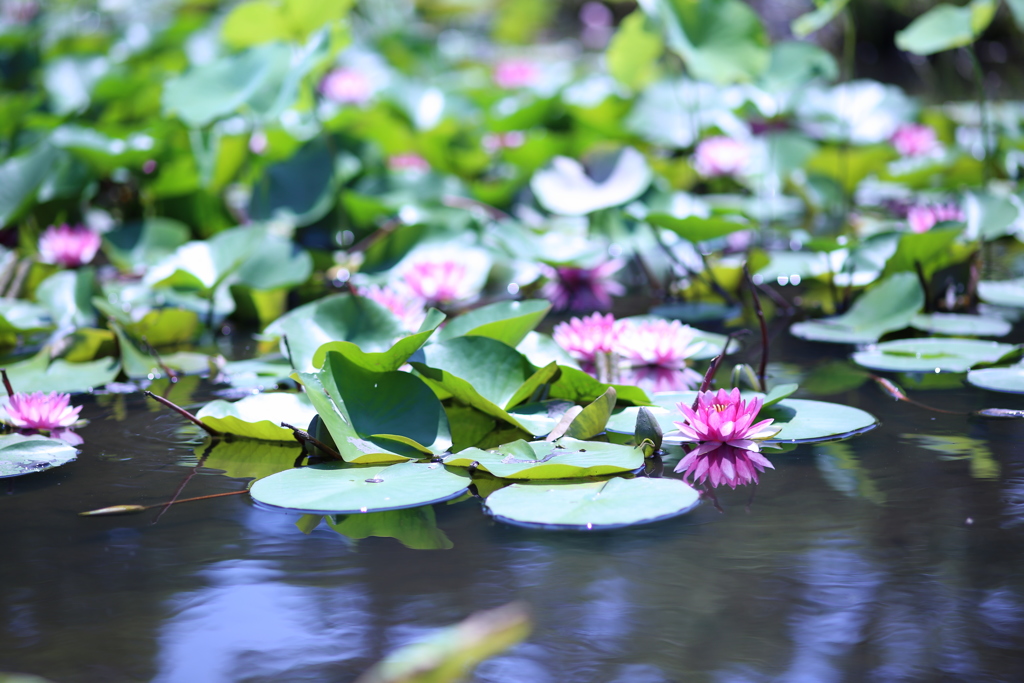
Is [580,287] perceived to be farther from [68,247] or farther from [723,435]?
[68,247]

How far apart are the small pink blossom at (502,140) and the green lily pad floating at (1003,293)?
62.6 inches

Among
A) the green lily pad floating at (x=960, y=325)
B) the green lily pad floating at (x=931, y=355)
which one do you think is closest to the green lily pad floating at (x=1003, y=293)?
the green lily pad floating at (x=960, y=325)

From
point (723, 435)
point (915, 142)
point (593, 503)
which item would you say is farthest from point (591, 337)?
point (915, 142)

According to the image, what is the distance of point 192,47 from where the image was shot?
3.61 meters

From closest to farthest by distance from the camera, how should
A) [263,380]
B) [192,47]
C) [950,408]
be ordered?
[950,408] → [263,380] → [192,47]

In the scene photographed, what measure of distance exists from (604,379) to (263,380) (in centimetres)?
51

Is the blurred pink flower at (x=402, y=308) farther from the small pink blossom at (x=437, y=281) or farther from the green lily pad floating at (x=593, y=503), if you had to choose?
the green lily pad floating at (x=593, y=503)

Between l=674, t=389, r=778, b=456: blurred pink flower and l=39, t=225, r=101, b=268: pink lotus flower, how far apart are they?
1525mm

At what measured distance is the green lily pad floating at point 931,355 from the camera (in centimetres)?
143

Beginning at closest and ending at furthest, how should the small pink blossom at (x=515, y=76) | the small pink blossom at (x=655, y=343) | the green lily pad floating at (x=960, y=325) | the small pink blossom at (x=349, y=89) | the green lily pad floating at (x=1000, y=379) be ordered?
the green lily pad floating at (x=1000, y=379) < the small pink blossom at (x=655, y=343) < the green lily pad floating at (x=960, y=325) < the small pink blossom at (x=349, y=89) < the small pink blossom at (x=515, y=76)

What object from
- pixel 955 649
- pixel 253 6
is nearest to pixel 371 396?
pixel 955 649

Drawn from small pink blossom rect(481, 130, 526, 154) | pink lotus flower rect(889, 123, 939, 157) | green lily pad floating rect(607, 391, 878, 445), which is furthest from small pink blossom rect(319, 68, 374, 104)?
green lily pad floating rect(607, 391, 878, 445)

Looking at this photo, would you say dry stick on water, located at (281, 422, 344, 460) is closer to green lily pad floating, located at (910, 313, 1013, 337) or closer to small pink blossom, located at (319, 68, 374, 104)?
green lily pad floating, located at (910, 313, 1013, 337)

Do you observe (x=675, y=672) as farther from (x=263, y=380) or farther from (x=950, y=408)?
(x=263, y=380)
